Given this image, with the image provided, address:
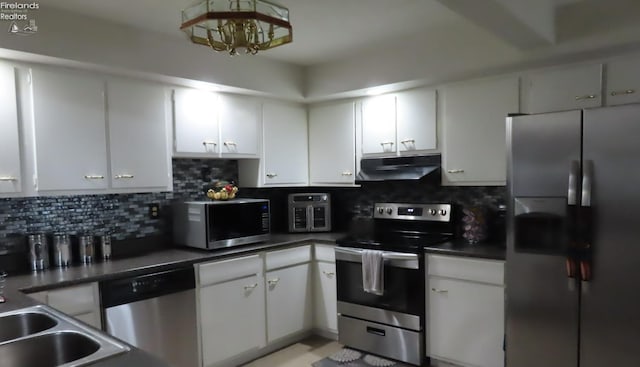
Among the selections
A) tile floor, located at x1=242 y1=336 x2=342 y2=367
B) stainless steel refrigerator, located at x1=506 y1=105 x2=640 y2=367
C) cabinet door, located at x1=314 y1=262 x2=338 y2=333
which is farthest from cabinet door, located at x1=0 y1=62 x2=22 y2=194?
stainless steel refrigerator, located at x1=506 y1=105 x2=640 y2=367

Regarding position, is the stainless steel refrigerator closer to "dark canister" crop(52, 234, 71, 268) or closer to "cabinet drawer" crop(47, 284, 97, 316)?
"cabinet drawer" crop(47, 284, 97, 316)

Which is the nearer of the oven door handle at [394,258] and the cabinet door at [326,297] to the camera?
the oven door handle at [394,258]

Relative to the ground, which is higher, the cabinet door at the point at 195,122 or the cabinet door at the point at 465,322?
the cabinet door at the point at 195,122

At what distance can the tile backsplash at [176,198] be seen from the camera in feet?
8.69

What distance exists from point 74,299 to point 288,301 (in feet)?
5.26

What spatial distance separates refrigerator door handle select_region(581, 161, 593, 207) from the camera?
6.95ft

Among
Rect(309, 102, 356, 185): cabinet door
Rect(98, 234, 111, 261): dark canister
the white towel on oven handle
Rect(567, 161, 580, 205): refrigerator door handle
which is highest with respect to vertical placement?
Rect(309, 102, 356, 185): cabinet door

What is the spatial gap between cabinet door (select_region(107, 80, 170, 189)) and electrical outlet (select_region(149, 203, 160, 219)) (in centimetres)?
30

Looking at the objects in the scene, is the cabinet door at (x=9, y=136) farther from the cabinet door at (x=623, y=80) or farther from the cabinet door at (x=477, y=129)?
the cabinet door at (x=623, y=80)

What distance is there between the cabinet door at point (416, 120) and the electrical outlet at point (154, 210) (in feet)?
6.32

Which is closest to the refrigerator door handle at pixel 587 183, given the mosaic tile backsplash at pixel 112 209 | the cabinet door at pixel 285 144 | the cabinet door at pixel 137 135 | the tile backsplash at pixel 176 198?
the tile backsplash at pixel 176 198

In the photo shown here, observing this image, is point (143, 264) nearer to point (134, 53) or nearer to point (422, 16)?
point (134, 53)

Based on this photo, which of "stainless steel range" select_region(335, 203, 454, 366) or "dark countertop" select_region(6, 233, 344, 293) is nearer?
"dark countertop" select_region(6, 233, 344, 293)

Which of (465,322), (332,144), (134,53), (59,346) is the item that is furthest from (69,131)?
(465,322)
